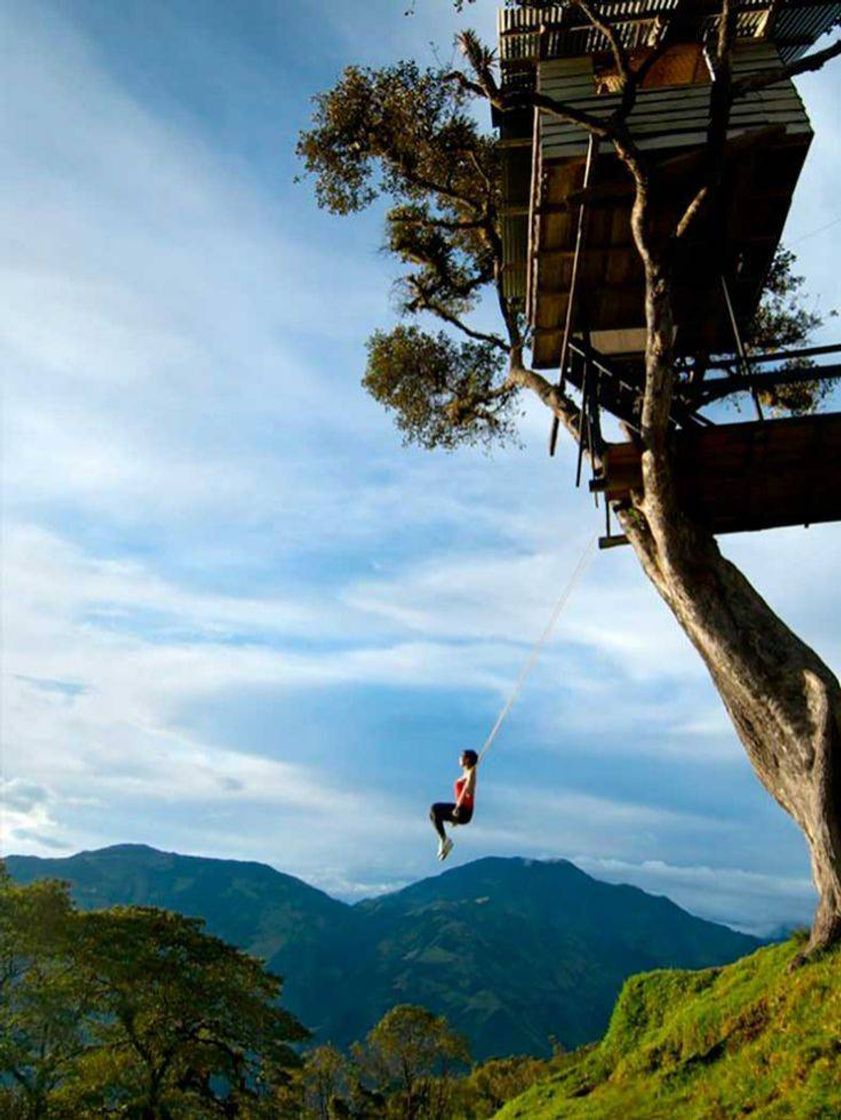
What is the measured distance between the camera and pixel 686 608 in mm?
11609

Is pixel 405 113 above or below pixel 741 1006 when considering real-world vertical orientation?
above

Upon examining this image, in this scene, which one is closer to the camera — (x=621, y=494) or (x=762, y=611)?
(x=762, y=611)

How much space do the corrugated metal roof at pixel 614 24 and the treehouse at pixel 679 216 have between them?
0.02 meters

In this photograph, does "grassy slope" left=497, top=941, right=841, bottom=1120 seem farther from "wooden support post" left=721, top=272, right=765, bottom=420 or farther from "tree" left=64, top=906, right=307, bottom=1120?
"tree" left=64, top=906, right=307, bottom=1120

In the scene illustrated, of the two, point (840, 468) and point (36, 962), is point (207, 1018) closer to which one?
point (36, 962)

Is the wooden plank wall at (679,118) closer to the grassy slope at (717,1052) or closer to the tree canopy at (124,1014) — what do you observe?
the grassy slope at (717,1052)

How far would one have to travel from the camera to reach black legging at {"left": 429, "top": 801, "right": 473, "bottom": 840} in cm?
1327

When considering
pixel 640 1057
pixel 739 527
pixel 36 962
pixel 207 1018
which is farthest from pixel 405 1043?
pixel 739 527

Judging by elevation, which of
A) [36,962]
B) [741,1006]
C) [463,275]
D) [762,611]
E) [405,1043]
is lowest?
[405,1043]

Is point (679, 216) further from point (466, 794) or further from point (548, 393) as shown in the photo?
point (466, 794)

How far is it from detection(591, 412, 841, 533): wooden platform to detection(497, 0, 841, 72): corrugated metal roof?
788 centimetres

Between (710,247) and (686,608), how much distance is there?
6.90 meters

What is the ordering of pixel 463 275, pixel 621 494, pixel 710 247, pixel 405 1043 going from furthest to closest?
pixel 405 1043, pixel 463 275, pixel 710 247, pixel 621 494

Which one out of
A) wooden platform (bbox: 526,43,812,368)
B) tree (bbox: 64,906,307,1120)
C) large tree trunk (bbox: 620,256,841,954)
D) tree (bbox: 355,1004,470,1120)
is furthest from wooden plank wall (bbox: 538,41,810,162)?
tree (bbox: 355,1004,470,1120)
